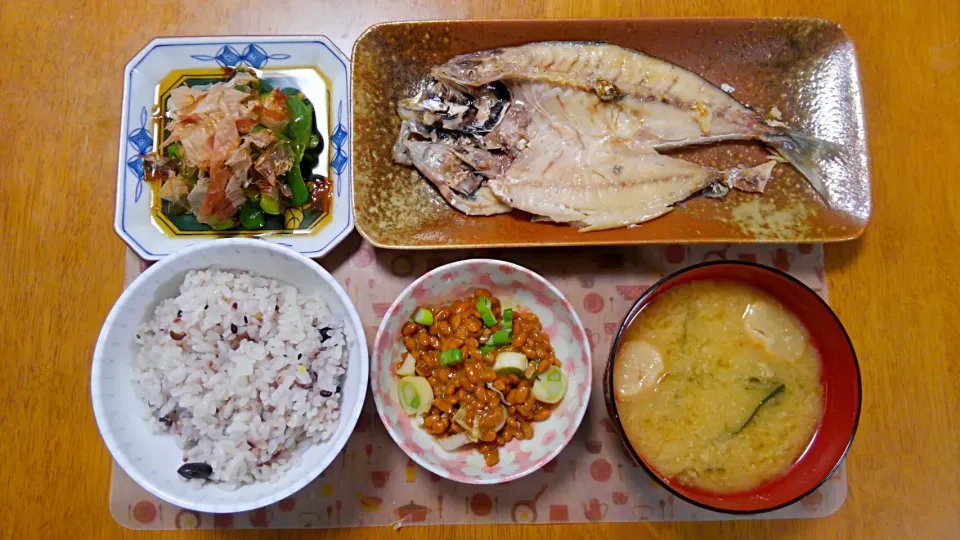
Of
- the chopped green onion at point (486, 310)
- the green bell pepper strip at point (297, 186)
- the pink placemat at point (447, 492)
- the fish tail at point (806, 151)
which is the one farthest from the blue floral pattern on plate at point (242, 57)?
the fish tail at point (806, 151)

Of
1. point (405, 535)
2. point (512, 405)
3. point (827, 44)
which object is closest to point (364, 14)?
point (512, 405)

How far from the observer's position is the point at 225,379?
147 centimetres

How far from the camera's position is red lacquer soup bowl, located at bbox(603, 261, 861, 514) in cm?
145

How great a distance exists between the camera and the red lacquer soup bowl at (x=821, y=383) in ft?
4.75

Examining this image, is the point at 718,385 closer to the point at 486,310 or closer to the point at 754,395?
the point at 754,395

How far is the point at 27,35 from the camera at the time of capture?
6.22 ft

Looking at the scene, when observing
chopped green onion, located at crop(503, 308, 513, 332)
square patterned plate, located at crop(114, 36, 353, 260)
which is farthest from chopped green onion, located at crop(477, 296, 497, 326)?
square patterned plate, located at crop(114, 36, 353, 260)

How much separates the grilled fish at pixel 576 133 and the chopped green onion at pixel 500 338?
0.38 m

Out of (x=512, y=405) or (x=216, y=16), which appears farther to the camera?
(x=216, y=16)

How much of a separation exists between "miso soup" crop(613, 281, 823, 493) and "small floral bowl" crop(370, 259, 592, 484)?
5.2 inches

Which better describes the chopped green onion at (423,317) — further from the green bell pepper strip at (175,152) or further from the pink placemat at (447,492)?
the green bell pepper strip at (175,152)

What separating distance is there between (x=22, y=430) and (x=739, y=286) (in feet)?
6.70

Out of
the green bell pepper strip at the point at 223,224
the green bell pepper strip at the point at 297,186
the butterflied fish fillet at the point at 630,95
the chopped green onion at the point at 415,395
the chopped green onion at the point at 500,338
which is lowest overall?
the chopped green onion at the point at 415,395

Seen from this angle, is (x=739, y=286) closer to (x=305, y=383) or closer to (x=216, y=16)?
(x=305, y=383)
